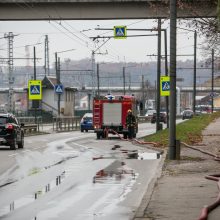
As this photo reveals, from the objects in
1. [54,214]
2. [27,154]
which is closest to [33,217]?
[54,214]

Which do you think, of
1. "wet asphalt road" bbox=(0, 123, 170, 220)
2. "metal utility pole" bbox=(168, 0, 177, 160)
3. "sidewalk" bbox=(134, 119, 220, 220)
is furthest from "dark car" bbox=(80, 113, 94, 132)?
"sidewalk" bbox=(134, 119, 220, 220)

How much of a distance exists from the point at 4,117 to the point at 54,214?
69.8 ft

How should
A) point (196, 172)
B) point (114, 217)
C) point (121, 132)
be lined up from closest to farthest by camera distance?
point (114, 217)
point (196, 172)
point (121, 132)

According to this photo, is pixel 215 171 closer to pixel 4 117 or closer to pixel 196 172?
pixel 196 172

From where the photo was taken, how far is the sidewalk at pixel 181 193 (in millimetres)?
11443

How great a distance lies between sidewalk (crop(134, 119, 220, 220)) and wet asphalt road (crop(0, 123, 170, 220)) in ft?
1.20

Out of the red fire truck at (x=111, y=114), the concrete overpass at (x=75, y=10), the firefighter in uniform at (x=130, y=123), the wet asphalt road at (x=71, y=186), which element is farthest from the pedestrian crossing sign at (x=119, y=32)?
the wet asphalt road at (x=71, y=186)

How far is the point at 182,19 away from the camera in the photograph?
91.6 ft

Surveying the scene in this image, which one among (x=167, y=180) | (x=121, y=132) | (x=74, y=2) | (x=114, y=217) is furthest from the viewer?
(x=121, y=132)

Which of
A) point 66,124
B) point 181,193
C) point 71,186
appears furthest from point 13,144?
point 66,124

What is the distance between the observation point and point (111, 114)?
44.8m

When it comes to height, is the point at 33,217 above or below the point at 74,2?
below

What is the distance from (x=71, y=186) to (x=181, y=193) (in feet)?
10.2

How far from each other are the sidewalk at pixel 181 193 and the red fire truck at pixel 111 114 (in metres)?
21.4
